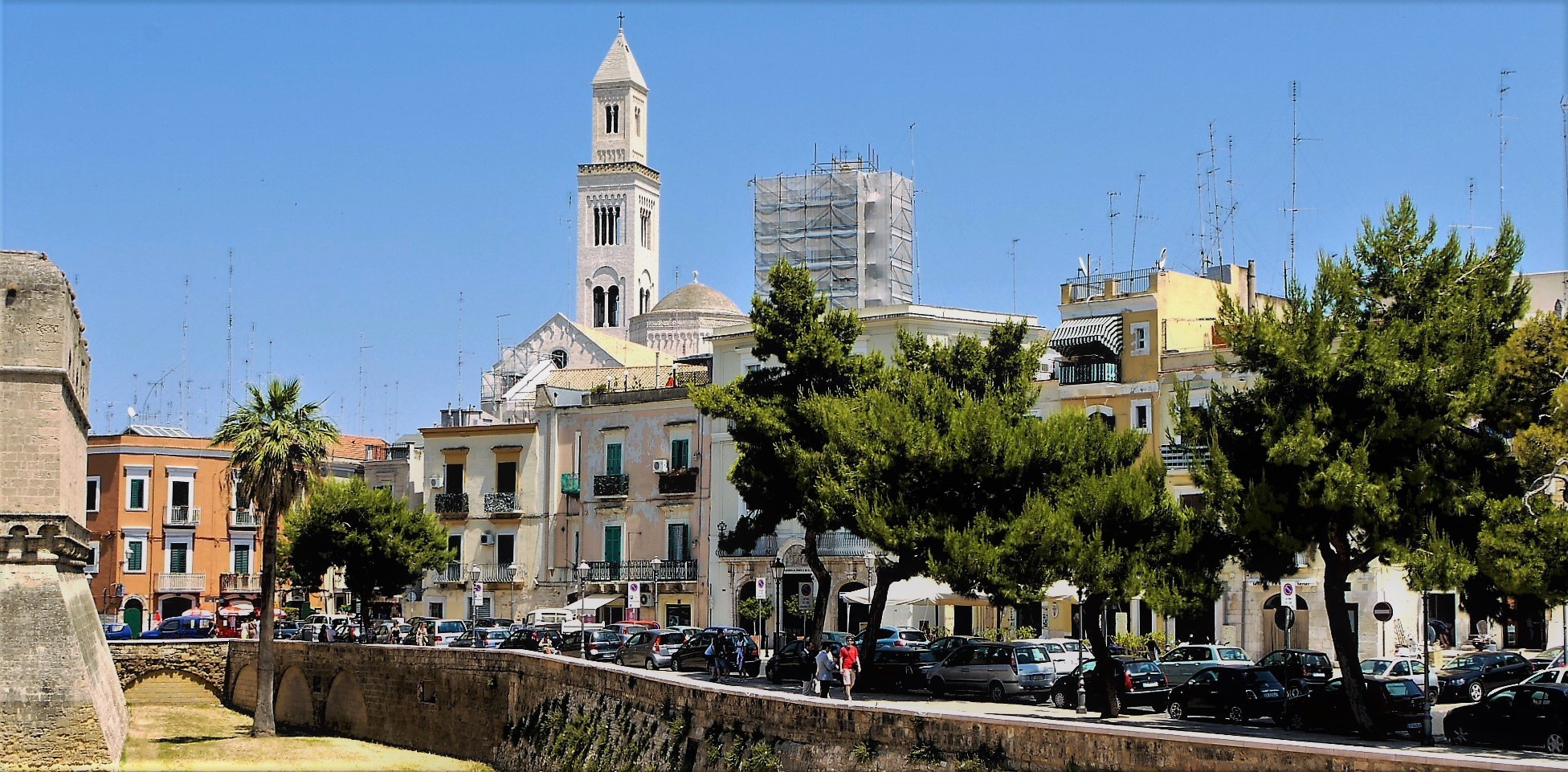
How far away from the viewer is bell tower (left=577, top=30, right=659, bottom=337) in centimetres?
12669

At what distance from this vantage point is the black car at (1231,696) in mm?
33156

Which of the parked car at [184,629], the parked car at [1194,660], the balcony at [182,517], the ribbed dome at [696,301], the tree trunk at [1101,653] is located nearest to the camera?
the tree trunk at [1101,653]

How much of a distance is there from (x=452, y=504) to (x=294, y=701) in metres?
12.6

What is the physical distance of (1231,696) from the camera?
110 ft

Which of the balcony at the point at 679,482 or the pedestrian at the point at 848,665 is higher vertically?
the balcony at the point at 679,482

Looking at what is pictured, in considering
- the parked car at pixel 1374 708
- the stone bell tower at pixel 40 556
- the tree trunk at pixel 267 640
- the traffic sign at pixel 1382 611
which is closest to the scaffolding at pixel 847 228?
the tree trunk at pixel 267 640

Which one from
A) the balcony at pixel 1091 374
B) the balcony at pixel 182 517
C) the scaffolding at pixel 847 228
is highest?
the scaffolding at pixel 847 228

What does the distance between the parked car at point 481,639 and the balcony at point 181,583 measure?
2454 centimetres

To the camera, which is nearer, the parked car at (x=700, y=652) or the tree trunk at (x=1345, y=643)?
the tree trunk at (x=1345, y=643)

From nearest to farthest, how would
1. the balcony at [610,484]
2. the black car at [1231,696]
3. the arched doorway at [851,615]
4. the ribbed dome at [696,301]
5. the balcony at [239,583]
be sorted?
1. the black car at [1231,696]
2. the arched doorway at [851,615]
3. the balcony at [610,484]
4. the balcony at [239,583]
5. the ribbed dome at [696,301]

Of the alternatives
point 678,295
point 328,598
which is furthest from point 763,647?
point 678,295

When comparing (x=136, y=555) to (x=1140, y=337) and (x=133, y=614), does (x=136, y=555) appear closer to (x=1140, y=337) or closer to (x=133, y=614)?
(x=133, y=614)

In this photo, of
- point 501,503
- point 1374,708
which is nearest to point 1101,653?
point 1374,708

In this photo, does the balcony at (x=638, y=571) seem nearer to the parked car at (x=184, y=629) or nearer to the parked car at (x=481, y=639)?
the parked car at (x=481, y=639)
